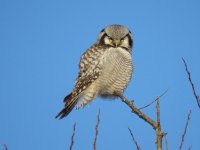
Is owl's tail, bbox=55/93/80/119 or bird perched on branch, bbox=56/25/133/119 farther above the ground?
bird perched on branch, bbox=56/25/133/119

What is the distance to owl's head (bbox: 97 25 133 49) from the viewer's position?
221 inches

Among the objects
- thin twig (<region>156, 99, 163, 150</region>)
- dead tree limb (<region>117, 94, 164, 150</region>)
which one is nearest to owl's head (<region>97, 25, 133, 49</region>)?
dead tree limb (<region>117, 94, 164, 150</region>)

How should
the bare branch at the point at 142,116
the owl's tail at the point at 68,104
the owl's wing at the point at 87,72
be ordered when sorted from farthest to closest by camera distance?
the owl's wing at the point at 87,72
the owl's tail at the point at 68,104
the bare branch at the point at 142,116

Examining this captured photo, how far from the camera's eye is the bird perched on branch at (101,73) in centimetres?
520

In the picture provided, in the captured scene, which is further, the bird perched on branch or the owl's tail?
the bird perched on branch

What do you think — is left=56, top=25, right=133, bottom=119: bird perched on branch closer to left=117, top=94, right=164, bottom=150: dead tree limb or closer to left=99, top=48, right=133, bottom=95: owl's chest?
left=99, top=48, right=133, bottom=95: owl's chest

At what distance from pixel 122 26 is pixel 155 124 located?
10.5 feet

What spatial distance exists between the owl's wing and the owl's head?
11.6 inches

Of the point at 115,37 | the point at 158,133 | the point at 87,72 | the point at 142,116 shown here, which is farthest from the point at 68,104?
the point at 158,133

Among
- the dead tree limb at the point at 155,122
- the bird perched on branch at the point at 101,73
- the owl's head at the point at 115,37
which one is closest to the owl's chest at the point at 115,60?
the bird perched on branch at the point at 101,73

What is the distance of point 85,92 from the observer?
5305 mm

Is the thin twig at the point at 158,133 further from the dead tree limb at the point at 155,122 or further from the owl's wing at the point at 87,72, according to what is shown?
the owl's wing at the point at 87,72

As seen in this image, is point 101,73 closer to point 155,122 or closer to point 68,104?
point 68,104

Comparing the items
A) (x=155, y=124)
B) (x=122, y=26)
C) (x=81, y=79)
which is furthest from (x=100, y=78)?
(x=155, y=124)
